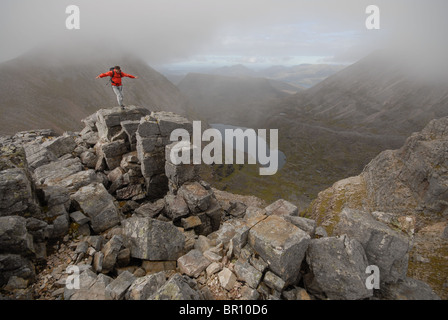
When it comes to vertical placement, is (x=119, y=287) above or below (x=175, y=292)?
below

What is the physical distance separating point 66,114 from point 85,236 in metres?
163

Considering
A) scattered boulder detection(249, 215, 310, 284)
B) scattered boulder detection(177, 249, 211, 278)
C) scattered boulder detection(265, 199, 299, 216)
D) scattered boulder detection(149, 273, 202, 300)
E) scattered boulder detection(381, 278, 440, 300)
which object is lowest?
scattered boulder detection(381, 278, 440, 300)

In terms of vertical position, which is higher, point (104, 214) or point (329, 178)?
point (104, 214)

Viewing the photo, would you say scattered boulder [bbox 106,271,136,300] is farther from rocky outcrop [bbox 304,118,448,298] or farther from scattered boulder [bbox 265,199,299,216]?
scattered boulder [bbox 265,199,299,216]

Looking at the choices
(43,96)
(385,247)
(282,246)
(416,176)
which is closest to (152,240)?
(282,246)

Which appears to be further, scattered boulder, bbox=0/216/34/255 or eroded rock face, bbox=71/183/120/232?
eroded rock face, bbox=71/183/120/232

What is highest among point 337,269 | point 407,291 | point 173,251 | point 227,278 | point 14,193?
point 14,193

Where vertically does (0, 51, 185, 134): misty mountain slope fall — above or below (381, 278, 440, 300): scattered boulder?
above

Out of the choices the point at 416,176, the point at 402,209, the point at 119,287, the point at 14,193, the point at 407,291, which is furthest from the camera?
the point at 416,176

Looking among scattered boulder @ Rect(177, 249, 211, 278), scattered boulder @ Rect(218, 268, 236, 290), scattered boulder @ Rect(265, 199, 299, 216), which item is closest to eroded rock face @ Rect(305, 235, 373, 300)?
scattered boulder @ Rect(218, 268, 236, 290)

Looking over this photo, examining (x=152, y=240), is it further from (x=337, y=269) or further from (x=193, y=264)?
(x=337, y=269)
